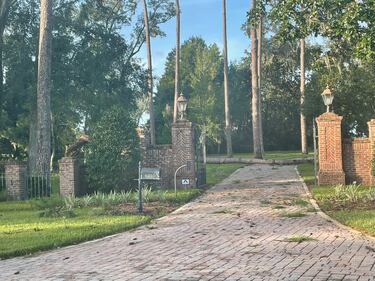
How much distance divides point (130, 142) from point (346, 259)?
11.7 m

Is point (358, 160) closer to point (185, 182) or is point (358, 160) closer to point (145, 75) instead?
point (185, 182)

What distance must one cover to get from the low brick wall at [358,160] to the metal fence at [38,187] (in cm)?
1059

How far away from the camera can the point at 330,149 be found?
59.5ft

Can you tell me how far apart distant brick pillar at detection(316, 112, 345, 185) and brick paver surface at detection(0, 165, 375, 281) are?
6322mm

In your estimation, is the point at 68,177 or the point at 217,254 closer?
the point at 217,254

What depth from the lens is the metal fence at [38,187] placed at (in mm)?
17903

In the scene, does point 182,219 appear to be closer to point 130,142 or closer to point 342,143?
point 130,142

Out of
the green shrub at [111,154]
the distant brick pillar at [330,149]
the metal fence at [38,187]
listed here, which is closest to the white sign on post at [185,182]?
the green shrub at [111,154]

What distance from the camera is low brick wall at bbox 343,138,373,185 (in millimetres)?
18250

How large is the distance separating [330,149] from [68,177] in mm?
9028

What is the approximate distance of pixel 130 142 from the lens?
1769 centimetres

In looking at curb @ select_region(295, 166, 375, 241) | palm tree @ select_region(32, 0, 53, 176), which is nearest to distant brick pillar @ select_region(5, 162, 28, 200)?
palm tree @ select_region(32, 0, 53, 176)

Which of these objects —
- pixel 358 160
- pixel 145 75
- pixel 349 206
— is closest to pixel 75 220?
pixel 349 206

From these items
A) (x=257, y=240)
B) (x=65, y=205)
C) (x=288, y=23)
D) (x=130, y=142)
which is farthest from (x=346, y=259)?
(x=130, y=142)
